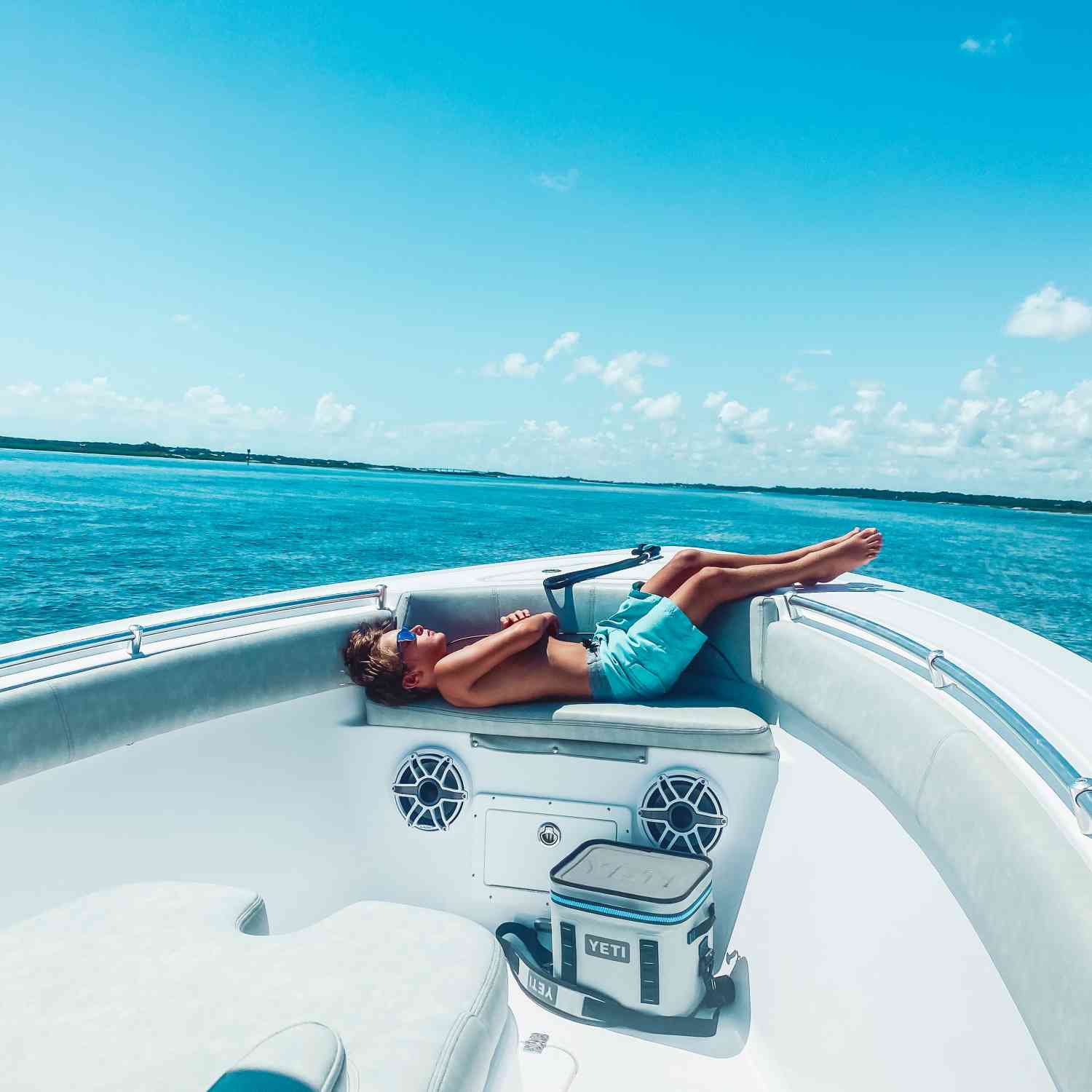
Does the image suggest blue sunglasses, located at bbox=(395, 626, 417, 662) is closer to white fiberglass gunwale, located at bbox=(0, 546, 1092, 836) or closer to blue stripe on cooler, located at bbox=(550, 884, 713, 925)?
white fiberglass gunwale, located at bbox=(0, 546, 1092, 836)

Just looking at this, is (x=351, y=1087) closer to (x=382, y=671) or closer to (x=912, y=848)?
(x=912, y=848)

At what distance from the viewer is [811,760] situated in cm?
229

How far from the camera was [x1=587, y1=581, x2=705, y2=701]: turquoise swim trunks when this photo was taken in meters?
2.59

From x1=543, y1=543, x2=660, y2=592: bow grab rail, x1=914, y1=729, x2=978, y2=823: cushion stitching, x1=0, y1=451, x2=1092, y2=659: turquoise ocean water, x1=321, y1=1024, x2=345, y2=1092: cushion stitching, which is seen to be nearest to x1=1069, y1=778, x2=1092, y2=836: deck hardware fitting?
x1=914, y1=729, x2=978, y2=823: cushion stitching

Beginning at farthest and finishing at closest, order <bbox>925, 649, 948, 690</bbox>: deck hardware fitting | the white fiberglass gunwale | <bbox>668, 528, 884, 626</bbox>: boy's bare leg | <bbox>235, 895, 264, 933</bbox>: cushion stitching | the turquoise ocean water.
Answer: the turquoise ocean water < <bbox>668, 528, 884, 626</bbox>: boy's bare leg < <bbox>925, 649, 948, 690</bbox>: deck hardware fitting < <bbox>235, 895, 264, 933</bbox>: cushion stitching < the white fiberglass gunwale

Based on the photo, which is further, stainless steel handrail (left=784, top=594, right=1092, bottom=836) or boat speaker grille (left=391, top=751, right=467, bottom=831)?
boat speaker grille (left=391, top=751, right=467, bottom=831)

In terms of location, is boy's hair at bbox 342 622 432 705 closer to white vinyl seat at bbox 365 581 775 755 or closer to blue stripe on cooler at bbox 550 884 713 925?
white vinyl seat at bbox 365 581 775 755

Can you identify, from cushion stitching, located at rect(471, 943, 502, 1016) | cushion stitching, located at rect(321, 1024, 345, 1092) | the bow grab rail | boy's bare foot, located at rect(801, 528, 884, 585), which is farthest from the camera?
the bow grab rail

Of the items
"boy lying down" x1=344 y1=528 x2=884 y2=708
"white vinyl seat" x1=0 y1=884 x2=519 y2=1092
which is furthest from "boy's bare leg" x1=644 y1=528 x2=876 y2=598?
"white vinyl seat" x1=0 y1=884 x2=519 y2=1092

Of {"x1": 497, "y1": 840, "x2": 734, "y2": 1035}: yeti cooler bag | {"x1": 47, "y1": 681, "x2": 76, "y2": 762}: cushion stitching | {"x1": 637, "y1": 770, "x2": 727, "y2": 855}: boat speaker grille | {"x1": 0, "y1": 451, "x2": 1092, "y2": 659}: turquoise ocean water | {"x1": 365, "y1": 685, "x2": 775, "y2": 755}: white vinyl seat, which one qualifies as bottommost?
{"x1": 0, "y1": 451, "x2": 1092, "y2": 659}: turquoise ocean water

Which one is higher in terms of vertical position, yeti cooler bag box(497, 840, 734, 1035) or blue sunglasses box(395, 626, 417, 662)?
blue sunglasses box(395, 626, 417, 662)

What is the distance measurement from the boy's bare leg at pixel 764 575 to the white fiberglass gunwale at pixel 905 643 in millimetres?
78

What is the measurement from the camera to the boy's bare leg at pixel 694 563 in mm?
2949

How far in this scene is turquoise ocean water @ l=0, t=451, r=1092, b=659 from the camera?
51.2 ft
